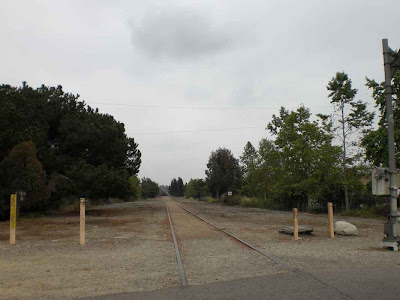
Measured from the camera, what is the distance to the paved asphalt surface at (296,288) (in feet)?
18.9

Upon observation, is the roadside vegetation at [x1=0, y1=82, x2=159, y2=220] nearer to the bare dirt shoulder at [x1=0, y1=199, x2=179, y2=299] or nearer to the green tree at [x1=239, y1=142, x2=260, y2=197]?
the bare dirt shoulder at [x1=0, y1=199, x2=179, y2=299]

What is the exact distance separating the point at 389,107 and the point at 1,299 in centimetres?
1056

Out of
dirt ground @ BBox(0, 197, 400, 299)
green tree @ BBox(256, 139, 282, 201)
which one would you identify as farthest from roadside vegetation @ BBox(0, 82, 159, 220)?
green tree @ BBox(256, 139, 282, 201)

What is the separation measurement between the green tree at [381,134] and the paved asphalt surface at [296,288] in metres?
19.7

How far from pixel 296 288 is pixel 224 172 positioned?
212ft

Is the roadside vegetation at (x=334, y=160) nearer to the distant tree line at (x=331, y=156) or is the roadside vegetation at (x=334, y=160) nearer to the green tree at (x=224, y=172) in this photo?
the distant tree line at (x=331, y=156)

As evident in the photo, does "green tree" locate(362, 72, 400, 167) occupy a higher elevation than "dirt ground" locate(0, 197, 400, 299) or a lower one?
higher

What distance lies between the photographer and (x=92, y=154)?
3381 cm

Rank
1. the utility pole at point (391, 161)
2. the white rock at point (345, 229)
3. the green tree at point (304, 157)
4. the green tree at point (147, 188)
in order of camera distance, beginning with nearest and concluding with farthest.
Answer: the utility pole at point (391, 161) → the white rock at point (345, 229) → the green tree at point (304, 157) → the green tree at point (147, 188)

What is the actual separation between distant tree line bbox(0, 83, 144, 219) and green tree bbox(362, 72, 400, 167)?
19.5m

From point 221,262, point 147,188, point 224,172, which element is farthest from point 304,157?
point 147,188

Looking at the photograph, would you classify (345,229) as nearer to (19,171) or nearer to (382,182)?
(382,182)

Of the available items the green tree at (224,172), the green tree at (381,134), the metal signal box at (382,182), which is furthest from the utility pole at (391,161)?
the green tree at (224,172)

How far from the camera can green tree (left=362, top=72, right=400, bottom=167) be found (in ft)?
80.9
